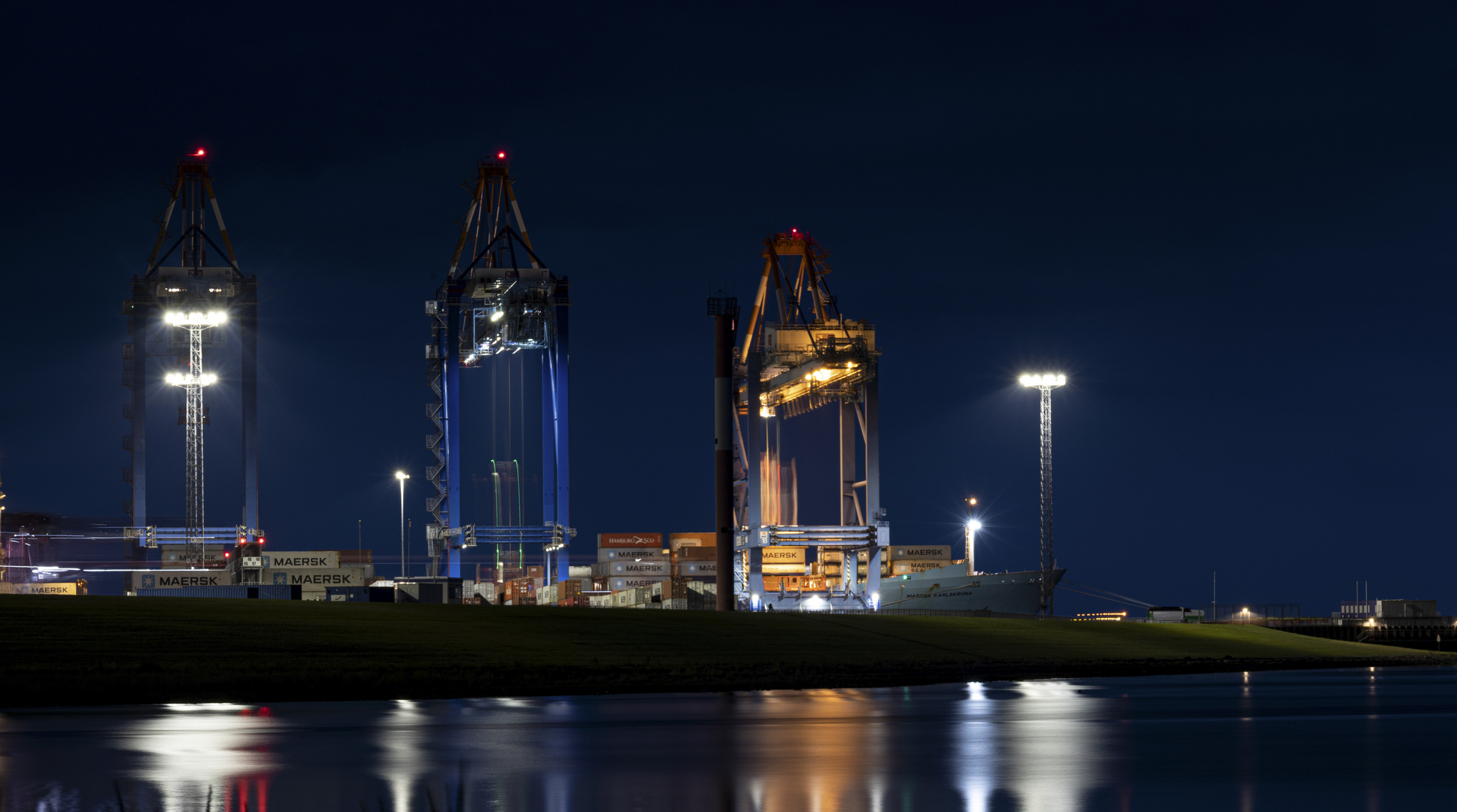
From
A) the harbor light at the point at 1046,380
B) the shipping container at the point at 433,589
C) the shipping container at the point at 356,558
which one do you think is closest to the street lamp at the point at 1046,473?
the harbor light at the point at 1046,380

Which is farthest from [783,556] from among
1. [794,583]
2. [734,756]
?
[734,756]

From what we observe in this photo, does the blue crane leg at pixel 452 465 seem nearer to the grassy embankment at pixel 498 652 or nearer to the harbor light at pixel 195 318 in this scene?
the harbor light at pixel 195 318

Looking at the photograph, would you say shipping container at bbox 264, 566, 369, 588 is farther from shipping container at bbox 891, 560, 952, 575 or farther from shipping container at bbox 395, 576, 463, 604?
shipping container at bbox 891, 560, 952, 575

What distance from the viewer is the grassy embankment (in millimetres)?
36062

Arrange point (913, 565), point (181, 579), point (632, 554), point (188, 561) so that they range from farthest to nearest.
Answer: point (913, 565) → point (632, 554) → point (188, 561) → point (181, 579)

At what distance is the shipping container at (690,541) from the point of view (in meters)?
123

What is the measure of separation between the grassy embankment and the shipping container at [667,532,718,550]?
55.8m

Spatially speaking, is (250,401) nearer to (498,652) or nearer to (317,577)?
(317,577)

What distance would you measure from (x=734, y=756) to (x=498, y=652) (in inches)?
958

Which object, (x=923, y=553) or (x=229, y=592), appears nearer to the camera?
(x=229, y=592)

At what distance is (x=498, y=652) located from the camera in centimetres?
4422

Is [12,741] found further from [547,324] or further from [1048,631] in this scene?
[547,324]

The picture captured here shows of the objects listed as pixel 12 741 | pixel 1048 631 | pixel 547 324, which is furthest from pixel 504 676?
pixel 547 324

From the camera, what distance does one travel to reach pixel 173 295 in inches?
4099
